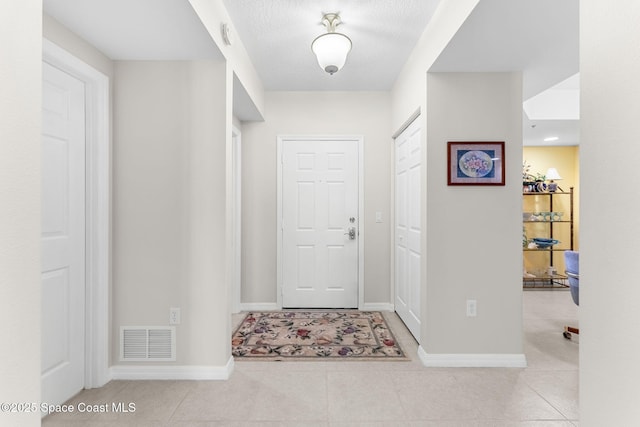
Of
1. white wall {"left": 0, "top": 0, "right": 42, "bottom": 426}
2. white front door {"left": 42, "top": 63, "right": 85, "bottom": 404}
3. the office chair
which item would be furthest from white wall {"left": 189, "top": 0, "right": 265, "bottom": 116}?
the office chair

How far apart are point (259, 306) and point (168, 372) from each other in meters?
1.57

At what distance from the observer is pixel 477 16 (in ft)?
5.96

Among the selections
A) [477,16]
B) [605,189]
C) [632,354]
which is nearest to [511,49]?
[477,16]

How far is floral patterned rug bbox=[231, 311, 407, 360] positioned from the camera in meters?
2.71

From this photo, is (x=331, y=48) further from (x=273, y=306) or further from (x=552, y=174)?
(x=552, y=174)

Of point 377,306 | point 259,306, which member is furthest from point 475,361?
point 259,306

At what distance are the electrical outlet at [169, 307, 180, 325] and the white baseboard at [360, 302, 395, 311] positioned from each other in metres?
2.15

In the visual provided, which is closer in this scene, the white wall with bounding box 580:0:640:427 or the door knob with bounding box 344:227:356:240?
the white wall with bounding box 580:0:640:427

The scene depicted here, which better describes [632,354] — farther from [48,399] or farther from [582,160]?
[48,399]

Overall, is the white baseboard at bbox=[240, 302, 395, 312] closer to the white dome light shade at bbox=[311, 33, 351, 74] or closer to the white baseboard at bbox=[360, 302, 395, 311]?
the white baseboard at bbox=[360, 302, 395, 311]

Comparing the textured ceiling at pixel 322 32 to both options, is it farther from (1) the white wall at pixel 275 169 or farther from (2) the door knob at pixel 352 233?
(2) the door knob at pixel 352 233

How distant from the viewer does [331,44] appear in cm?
238

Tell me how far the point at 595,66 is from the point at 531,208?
5543 millimetres

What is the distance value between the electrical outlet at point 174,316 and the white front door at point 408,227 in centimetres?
195
